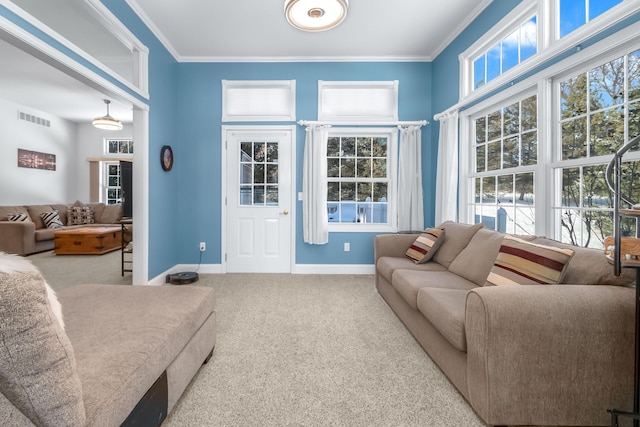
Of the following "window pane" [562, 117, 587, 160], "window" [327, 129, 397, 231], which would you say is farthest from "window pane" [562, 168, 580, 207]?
"window" [327, 129, 397, 231]

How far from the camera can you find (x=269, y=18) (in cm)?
309

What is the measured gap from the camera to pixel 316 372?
5.80ft

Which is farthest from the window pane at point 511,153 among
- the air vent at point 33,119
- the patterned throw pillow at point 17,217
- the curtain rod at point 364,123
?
the air vent at point 33,119

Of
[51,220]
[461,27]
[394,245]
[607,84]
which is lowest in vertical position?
[394,245]

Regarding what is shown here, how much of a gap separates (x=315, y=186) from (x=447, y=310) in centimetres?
258

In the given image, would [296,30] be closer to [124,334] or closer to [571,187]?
[571,187]

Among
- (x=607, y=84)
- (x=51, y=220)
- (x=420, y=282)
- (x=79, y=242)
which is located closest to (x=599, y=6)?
(x=607, y=84)

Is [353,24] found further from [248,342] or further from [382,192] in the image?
[248,342]

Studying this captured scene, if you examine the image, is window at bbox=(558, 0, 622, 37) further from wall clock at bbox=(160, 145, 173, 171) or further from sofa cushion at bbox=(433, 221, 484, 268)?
wall clock at bbox=(160, 145, 173, 171)

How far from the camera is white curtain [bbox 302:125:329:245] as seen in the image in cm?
386

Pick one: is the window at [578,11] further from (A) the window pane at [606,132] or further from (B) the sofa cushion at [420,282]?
(B) the sofa cushion at [420,282]

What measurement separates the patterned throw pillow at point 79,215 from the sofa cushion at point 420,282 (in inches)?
282

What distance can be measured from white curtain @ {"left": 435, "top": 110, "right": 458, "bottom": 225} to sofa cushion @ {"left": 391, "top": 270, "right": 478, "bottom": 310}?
3.72ft

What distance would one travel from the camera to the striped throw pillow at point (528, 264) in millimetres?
1518
